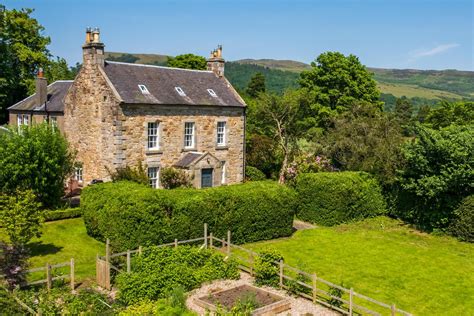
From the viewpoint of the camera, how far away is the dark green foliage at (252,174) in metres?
40.1

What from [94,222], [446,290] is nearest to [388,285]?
[446,290]

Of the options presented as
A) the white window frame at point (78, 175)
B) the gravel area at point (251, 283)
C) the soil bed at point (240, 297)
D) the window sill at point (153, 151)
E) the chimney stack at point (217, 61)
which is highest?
the chimney stack at point (217, 61)

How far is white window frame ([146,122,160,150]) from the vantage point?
103 ft

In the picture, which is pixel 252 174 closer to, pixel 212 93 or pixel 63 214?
pixel 212 93

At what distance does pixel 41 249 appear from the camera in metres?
21.8

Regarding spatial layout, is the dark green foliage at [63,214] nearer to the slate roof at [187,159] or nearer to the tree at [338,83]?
the slate roof at [187,159]

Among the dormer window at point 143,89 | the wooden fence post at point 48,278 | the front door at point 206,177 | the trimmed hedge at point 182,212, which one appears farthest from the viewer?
the front door at point 206,177

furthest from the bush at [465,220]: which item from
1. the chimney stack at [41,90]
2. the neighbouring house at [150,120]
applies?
the chimney stack at [41,90]

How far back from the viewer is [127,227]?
67.5 ft

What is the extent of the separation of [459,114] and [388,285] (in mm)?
39746

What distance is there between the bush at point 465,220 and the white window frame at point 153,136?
19.1 meters

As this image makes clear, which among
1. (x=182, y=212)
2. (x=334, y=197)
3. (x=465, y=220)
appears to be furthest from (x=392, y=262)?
(x=182, y=212)

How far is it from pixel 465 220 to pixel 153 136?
65.1 feet

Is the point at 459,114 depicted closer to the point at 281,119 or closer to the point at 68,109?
the point at 281,119
